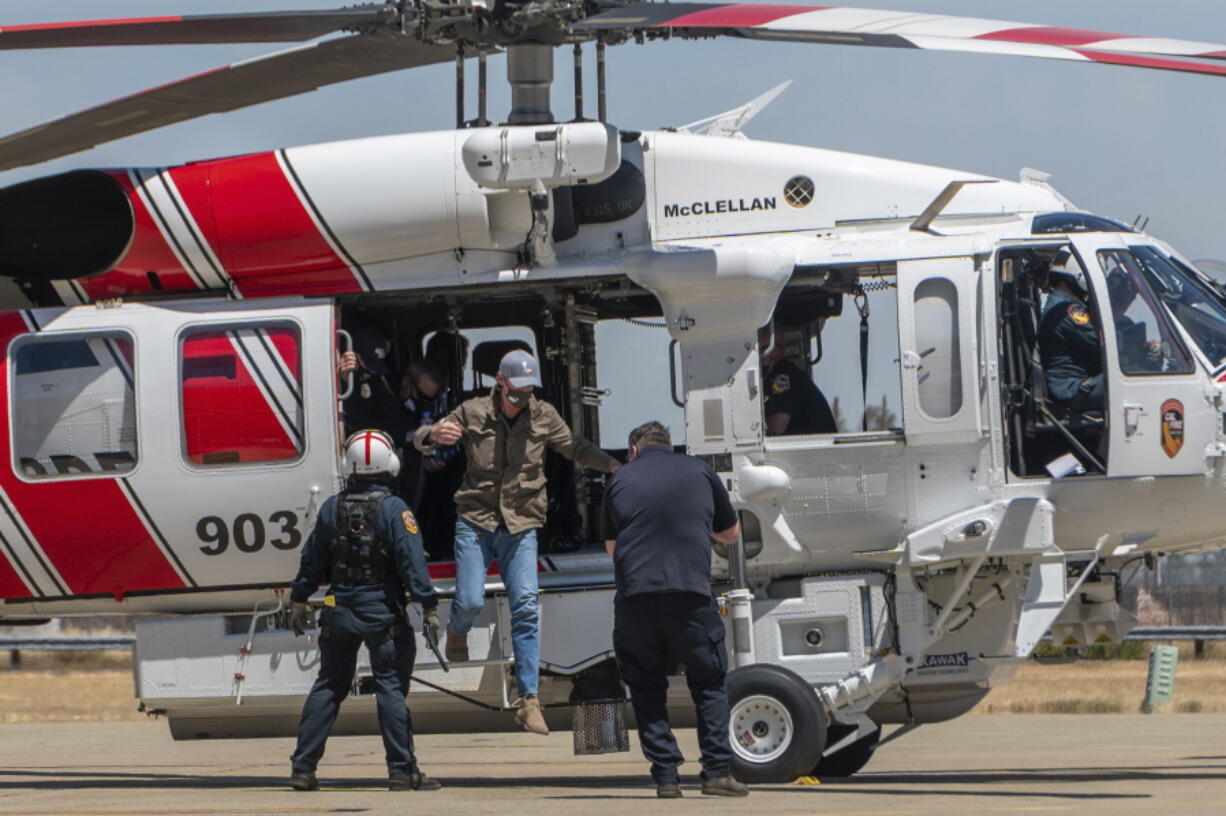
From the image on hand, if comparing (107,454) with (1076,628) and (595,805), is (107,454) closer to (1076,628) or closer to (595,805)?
(595,805)

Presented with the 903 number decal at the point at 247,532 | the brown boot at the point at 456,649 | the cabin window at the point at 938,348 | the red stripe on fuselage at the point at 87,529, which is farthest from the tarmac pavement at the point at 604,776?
the cabin window at the point at 938,348

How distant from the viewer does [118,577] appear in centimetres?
1184

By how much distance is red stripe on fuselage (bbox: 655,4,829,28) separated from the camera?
945cm

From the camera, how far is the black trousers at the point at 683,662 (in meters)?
9.55

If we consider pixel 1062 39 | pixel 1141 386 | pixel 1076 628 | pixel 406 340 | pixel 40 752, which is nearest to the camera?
pixel 1062 39

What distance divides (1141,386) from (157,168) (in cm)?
607

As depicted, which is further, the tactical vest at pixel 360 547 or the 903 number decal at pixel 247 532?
the 903 number decal at pixel 247 532

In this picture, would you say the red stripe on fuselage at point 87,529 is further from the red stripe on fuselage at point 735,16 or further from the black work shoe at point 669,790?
the red stripe on fuselage at point 735,16

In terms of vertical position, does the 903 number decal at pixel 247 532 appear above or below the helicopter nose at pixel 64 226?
below

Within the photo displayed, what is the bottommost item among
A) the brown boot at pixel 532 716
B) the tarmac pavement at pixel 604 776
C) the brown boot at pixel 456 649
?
the tarmac pavement at pixel 604 776

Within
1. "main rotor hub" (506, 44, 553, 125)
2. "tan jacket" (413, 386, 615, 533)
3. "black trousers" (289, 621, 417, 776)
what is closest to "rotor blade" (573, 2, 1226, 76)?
"main rotor hub" (506, 44, 553, 125)

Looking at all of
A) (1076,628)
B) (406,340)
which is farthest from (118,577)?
(1076,628)

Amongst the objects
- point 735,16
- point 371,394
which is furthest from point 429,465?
point 735,16

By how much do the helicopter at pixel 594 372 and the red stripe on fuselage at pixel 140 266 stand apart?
0.02 metres
